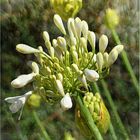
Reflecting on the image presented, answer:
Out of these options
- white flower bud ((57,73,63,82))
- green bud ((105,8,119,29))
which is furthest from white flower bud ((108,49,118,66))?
green bud ((105,8,119,29))

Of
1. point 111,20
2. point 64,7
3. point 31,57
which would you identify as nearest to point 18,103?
point 64,7

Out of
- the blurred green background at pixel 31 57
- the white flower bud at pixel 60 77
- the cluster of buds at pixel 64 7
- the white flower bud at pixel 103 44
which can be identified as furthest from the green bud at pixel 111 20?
the blurred green background at pixel 31 57

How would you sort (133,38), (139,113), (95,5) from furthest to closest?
(139,113) < (133,38) < (95,5)

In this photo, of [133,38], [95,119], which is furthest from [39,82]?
[133,38]

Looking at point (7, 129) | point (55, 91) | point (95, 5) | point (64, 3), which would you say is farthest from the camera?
point (7, 129)

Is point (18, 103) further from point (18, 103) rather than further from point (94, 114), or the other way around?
point (94, 114)

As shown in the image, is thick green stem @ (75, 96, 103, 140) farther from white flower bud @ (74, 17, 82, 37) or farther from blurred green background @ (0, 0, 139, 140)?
blurred green background @ (0, 0, 139, 140)

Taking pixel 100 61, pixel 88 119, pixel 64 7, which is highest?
pixel 64 7

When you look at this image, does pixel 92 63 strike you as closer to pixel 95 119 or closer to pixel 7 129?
pixel 95 119
